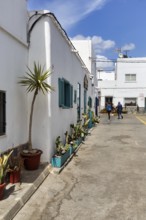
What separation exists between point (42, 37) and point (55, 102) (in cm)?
194

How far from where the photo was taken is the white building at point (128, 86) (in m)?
44.8

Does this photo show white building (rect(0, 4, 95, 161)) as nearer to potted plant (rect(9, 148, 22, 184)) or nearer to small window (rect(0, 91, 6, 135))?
small window (rect(0, 91, 6, 135))

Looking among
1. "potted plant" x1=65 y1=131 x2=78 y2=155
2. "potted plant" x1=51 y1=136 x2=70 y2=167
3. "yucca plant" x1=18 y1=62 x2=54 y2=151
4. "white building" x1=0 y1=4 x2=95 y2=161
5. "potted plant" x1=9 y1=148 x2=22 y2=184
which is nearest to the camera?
"potted plant" x1=9 y1=148 x2=22 y2=184

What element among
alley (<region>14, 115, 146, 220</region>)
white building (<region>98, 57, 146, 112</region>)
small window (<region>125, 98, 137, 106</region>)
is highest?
white building (<region>98, 57, 146, 112</region>)

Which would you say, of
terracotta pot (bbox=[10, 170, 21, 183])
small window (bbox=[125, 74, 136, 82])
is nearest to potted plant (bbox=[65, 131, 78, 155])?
terracotta pot (bbox=[10, 170, 21, 183])

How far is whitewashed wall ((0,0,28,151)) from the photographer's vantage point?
6.60 m

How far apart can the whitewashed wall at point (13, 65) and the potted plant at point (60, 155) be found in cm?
101

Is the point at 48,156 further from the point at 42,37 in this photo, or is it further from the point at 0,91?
the point at 42,37

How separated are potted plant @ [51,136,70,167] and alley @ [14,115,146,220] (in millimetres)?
244

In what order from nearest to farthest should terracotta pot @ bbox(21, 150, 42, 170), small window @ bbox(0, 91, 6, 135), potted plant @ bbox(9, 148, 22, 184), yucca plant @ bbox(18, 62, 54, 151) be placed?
potted plant @ bbox(9, 148, 22, 184)
small window @ bbox(0, 91, 6, 135)
terracotta pot @ bbox(21, 150, 42, 170)
yucca plant @ bbox(18, 62, 54, 151)

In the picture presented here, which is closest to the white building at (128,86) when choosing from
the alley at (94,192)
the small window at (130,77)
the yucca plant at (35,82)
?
the small window at (130,77)

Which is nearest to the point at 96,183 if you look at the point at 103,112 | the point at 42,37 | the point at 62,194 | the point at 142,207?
the point at 62,194

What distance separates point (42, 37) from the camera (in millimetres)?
8133

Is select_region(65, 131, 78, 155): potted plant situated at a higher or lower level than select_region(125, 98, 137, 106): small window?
lower
